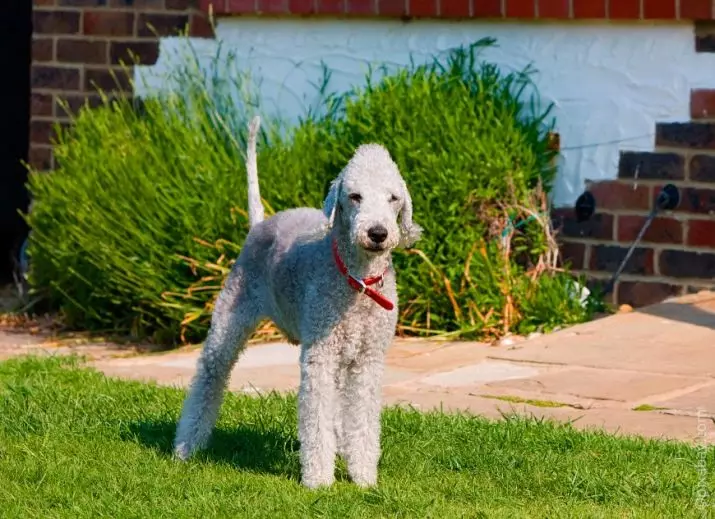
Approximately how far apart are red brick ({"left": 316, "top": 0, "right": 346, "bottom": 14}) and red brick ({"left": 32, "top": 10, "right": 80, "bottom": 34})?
6.62 feet

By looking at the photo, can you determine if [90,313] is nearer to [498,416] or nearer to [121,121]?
[121,121]

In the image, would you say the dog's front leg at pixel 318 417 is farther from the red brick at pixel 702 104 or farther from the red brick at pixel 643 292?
the red brick at pixel 702 104

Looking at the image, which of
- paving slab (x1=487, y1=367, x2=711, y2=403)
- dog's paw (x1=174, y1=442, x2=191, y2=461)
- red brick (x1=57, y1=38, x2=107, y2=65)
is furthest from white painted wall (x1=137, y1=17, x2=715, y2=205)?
dog's paw (x1=174, y1=442, x2=191, y2=461)

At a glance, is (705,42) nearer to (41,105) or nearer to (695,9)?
(695,9)

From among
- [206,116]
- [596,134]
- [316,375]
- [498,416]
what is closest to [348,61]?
[206,116]

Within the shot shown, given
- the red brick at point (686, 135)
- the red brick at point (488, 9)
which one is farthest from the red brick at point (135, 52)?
the red brick at point (686, 135)

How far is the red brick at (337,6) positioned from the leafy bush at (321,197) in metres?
0.48

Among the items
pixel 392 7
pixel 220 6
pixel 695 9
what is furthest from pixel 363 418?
pixel 220 6

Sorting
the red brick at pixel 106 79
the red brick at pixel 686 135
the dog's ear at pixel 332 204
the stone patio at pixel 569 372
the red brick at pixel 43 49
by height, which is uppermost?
the red brick at pixel 43 49

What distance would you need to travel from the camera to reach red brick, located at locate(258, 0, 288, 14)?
9.48 m

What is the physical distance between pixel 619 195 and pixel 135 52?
3.74 metres

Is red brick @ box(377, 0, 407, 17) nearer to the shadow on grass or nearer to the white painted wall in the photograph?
the white painted wall

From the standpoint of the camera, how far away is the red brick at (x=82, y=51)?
33.7 feet

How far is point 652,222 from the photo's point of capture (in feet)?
27.1
